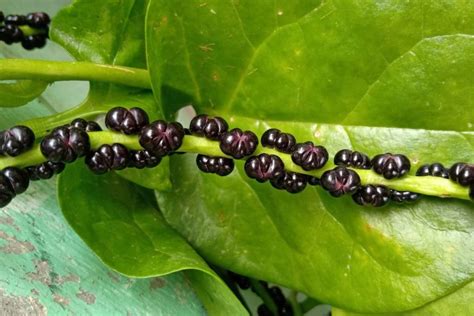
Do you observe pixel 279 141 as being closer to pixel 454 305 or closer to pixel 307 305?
pixel 454 305

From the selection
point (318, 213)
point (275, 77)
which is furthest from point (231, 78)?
point (318, 213)

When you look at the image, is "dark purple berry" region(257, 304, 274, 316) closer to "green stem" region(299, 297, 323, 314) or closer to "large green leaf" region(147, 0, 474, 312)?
"green stem" region(299, 297, 323, 314)

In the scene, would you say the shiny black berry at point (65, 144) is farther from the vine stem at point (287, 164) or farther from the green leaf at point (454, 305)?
the green leaf at point (454, 305)

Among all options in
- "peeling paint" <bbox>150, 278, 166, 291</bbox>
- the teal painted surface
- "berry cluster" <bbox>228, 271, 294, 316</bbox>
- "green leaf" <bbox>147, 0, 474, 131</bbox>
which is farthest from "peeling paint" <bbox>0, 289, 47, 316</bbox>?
"berry cluster" <bbox>228, 271, 294, 316</bbox>

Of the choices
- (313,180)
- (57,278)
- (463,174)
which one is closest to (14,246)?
(57,278)

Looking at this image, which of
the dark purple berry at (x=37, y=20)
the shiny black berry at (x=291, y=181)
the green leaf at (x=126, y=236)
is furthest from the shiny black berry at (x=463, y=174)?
the dark purple berry at (x=37, y=20)
